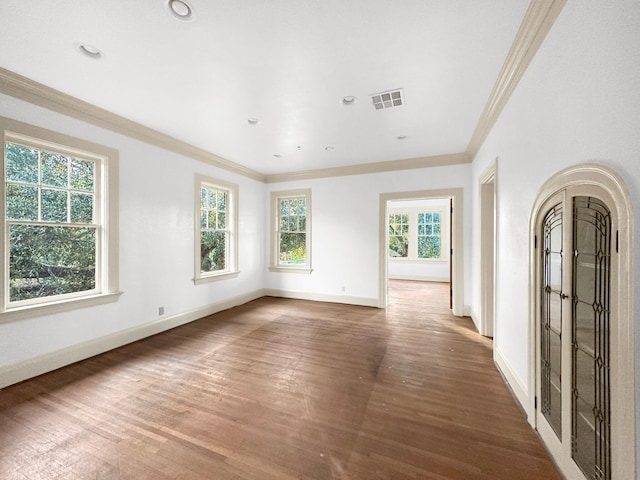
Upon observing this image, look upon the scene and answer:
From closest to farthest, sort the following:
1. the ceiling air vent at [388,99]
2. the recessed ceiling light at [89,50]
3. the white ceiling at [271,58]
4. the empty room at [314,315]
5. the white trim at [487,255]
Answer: the empty room at [314,315], the white ceiling at [271,58], the recessed ceiling light at [89,50], the ceiling air vent at [388,99], the white trim at [487,255]

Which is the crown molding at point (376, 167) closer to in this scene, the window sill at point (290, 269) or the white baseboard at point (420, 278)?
the window sill at point (290, 269)

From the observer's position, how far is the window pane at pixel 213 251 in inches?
189

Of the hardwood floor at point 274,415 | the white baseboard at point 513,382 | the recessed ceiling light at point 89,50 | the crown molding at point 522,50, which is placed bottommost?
the hardwood floor at point 274,415

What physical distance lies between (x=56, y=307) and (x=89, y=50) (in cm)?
252

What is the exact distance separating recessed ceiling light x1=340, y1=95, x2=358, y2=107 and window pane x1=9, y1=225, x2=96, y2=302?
333cm

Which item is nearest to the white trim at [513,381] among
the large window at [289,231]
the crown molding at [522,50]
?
the crown molding at [522,50]

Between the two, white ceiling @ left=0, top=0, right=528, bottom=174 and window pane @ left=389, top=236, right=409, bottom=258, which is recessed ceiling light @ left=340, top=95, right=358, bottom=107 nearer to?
white ceiling @ left=0, top=0, right=528, bottom=174

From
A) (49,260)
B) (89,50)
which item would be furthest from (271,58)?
(49,260)

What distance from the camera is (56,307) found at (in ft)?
9.18

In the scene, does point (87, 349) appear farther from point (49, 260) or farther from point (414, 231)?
point (414, 231)

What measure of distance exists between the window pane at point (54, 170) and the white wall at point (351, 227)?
3.82 meters

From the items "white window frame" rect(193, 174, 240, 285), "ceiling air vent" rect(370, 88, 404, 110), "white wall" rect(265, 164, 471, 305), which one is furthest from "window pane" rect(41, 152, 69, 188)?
"white wall" rect(265, 164, 471, 305)

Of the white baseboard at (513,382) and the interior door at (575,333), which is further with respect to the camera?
the white baseboard at (513,382)

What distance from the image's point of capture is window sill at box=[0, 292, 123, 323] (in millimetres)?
2496
